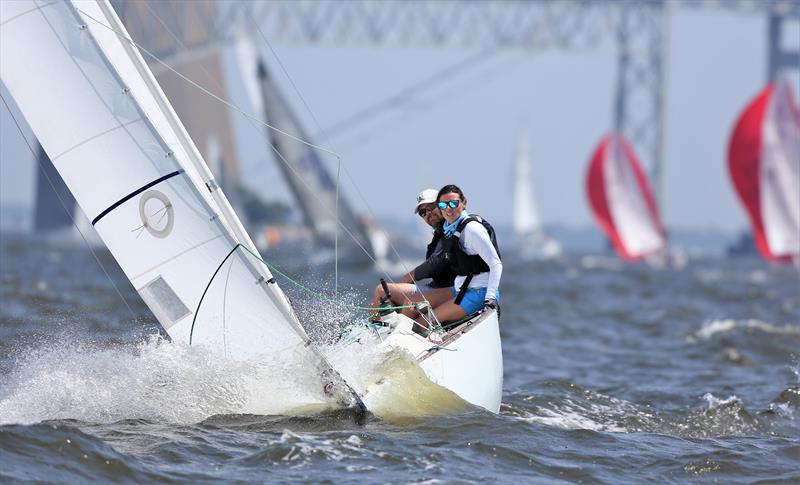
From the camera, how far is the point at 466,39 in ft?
157

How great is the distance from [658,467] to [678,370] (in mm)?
3995

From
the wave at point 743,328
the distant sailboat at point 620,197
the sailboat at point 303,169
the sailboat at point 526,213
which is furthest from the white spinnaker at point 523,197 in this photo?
the wave at point 743,328

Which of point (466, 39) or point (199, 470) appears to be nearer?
point (199, 470)

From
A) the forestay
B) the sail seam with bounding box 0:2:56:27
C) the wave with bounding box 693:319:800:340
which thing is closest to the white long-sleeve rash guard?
the sail seam with bounding box 0:2:56:27

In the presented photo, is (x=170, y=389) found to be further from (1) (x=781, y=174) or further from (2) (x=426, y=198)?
(1) (x=781, y=174)

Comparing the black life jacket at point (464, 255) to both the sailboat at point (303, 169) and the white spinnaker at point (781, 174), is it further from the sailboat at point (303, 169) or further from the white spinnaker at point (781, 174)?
the white spinnaker at point (781, 174)

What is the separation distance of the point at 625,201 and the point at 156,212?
28.1 m

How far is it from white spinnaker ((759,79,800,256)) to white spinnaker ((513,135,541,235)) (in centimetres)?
3047

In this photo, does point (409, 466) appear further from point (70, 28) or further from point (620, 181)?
point (620, 181)

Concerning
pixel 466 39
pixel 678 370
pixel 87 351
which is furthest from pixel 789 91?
pixel 466 39

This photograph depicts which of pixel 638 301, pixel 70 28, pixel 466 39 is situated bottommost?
pixel 638 301

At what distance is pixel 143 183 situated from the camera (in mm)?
5758

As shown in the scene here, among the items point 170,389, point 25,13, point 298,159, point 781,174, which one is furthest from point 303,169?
point 25,13

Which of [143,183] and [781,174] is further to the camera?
[781,174]
